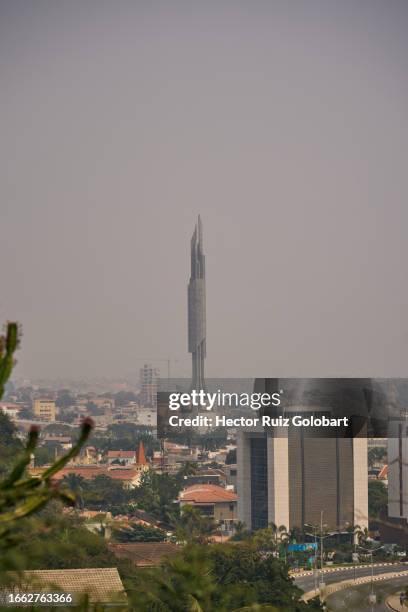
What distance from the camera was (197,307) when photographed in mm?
67500

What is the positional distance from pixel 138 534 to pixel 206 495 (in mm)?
13111

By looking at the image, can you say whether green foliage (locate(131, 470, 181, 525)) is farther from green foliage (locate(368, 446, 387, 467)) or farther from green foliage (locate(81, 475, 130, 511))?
green foliage (locate(368, 446, 387, 467))

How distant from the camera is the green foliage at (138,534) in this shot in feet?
86.1

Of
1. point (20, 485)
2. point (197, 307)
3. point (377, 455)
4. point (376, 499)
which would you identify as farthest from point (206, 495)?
point (20, 485)

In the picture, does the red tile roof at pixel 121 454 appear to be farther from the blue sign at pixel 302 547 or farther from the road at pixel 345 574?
the road at pixel 345 574

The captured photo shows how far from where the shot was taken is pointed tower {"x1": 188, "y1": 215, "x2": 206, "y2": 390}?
66.5 m

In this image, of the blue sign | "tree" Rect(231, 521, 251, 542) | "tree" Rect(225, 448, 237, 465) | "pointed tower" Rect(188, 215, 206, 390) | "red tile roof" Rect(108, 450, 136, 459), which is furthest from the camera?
"pointed tower" Rect(188, 215, 206, 390)

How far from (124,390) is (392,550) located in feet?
245

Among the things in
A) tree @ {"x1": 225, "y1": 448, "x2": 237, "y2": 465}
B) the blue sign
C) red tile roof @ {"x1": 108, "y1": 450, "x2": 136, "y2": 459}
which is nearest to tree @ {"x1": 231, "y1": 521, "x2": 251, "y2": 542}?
the blue sign

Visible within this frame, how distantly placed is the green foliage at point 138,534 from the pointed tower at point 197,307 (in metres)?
37.6

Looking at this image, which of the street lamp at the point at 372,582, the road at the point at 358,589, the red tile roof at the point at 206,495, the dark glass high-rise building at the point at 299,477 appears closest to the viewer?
the road at the point at 358,589

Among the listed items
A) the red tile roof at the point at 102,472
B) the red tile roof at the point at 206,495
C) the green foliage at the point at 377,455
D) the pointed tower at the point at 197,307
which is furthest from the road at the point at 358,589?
the pointed tower at the point at 197,307

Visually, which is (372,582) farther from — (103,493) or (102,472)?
(102,472)

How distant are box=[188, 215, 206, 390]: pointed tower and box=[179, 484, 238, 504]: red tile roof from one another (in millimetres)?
24674
